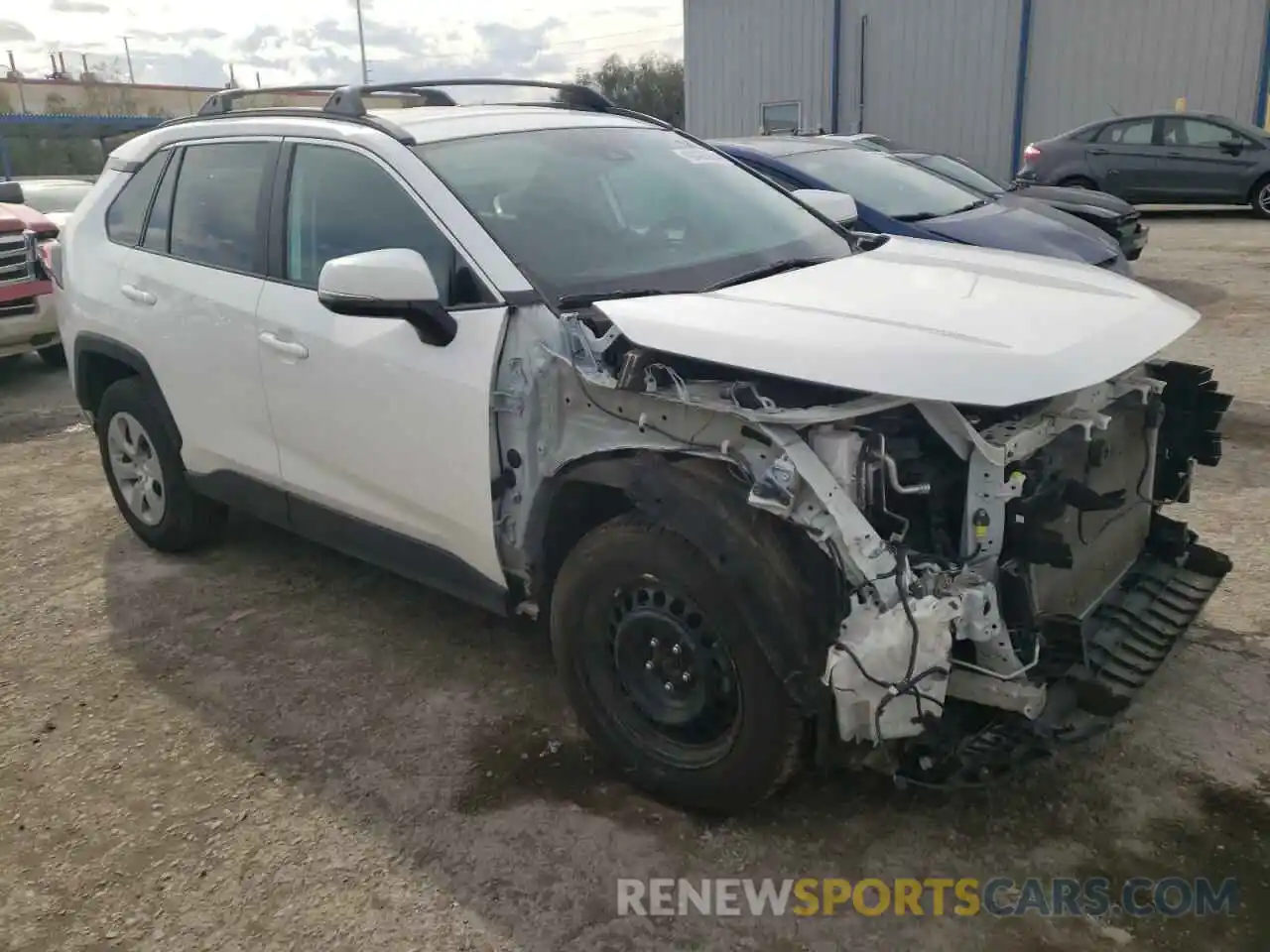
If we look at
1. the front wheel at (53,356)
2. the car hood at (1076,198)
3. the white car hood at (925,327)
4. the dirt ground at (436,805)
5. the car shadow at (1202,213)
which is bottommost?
the car shadow at (1202,213)

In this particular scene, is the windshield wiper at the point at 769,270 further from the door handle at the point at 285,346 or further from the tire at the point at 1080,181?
the tire at the point at 1080,181

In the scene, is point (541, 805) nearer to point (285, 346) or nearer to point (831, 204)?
point (285, 346)

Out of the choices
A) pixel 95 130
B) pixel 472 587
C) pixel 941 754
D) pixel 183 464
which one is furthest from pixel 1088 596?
pixel 95 130

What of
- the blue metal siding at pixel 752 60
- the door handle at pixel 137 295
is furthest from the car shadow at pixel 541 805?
the blue metal siding at pixel 752 60

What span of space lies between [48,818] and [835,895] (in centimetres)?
227

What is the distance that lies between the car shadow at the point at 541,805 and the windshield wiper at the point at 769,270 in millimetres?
1476

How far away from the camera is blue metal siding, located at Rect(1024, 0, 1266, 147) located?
1922 centimetres

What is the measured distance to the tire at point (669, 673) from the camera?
2676 mm

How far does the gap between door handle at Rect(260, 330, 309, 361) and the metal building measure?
59.3 ft

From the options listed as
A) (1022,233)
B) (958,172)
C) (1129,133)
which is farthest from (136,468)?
(1129,133)

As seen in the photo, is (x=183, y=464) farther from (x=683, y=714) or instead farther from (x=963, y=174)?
(x=963, y=174)

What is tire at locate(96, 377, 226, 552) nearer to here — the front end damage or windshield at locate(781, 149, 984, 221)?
the front end damage

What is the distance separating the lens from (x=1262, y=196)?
50.7ft

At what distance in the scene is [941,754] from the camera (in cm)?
264
